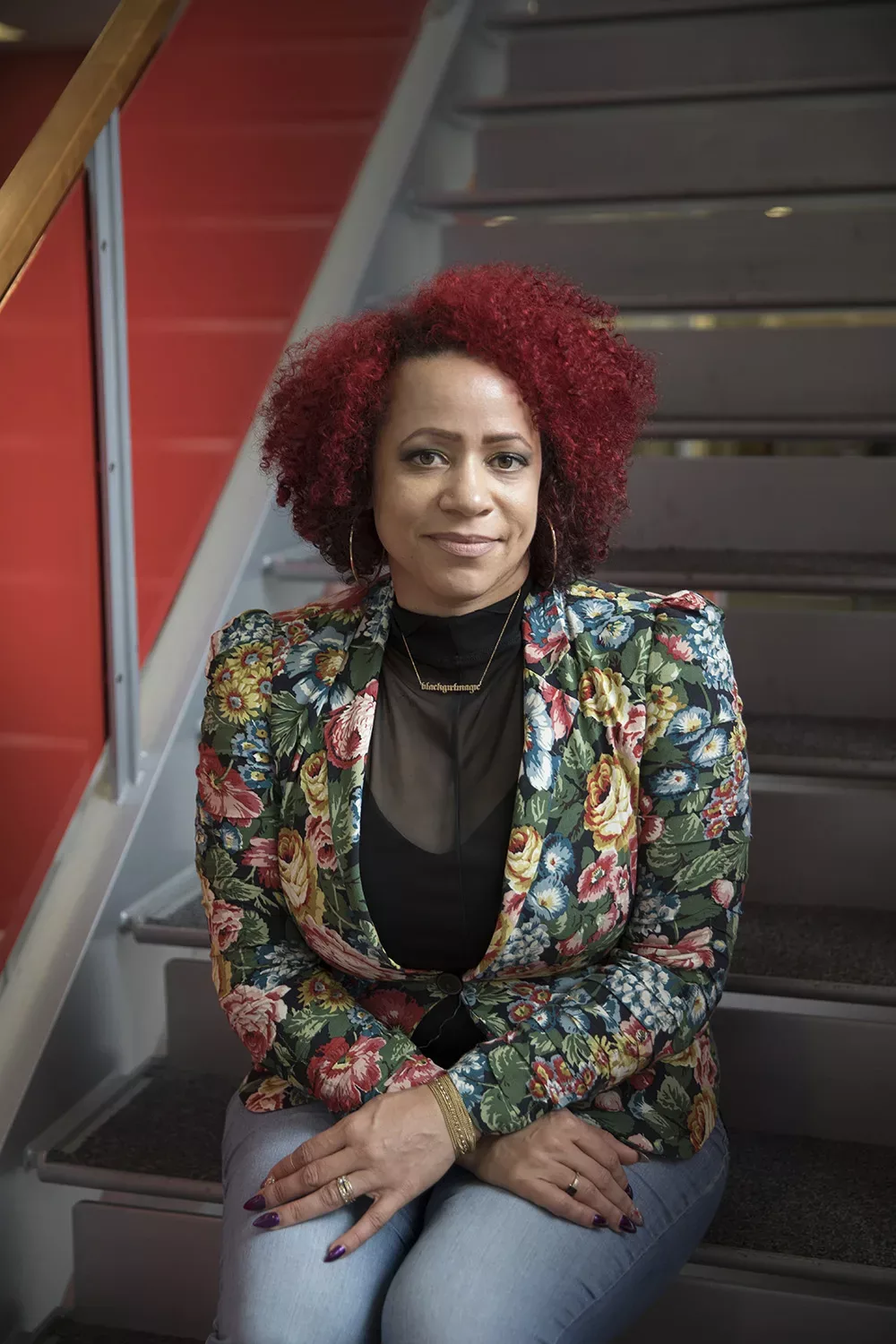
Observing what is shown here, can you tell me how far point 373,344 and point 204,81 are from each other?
0.96m

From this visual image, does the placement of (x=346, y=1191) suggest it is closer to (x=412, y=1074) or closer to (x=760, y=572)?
(x=412, y=1074)

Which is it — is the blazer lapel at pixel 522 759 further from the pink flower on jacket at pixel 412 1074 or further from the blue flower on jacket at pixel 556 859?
the pink flower on jacket at pixel 412 1074

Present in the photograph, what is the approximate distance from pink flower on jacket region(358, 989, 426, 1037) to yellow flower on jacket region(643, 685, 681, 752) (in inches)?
15.9

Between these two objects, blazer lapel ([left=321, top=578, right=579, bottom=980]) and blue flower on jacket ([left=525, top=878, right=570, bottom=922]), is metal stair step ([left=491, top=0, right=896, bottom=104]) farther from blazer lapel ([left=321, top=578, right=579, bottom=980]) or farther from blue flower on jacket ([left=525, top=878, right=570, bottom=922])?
blue flower on jacket ([left=525, top=878, right=570, bottom=922])

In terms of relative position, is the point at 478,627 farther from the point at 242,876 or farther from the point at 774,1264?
the point at 774,1264

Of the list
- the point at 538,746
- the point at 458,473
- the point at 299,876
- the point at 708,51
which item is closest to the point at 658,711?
the point at 538,746

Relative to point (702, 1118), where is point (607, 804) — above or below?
above

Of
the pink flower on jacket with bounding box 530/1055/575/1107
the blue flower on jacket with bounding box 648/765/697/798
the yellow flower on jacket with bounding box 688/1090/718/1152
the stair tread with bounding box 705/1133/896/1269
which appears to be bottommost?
the stair tread with bounding box 705/1133/896/1269

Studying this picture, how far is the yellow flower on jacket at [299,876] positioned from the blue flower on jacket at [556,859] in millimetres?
258

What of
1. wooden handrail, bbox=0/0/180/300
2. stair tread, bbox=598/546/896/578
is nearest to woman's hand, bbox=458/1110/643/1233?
stair tread, bbox=598/546/896/578

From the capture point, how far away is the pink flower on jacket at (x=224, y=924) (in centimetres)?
163

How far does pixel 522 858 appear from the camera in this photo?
154cm

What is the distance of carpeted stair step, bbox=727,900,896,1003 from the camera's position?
1800mm

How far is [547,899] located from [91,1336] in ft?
3.13
